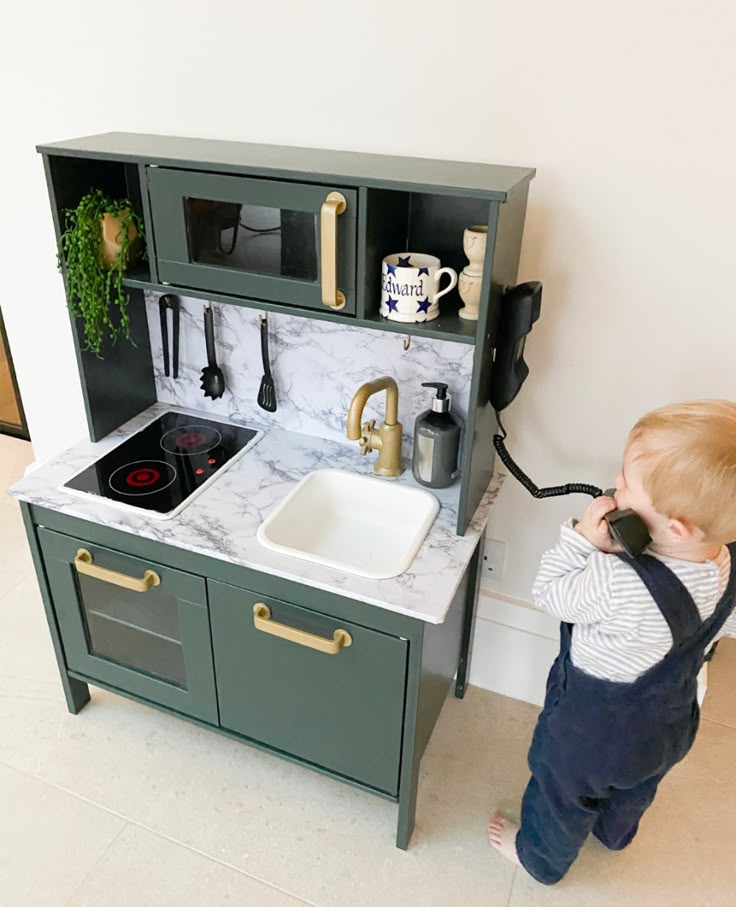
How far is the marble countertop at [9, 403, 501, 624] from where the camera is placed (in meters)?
1.41

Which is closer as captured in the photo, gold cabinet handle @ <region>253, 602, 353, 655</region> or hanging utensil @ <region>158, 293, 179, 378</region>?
gold cabinet handle @ <region>253, 602, 353, 655</region>

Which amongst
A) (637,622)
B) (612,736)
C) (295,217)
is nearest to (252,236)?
(295,217)

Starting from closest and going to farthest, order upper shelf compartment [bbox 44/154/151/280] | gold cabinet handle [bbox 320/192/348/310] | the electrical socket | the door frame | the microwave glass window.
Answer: gold cabinet handle [bbox 320/192/348/310], the microwave glass window, upper shelf compartment [bbox 44/154/151/280], the electrical socket, the door frame

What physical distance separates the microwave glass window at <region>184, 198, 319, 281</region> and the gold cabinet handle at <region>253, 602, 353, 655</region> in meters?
0.67

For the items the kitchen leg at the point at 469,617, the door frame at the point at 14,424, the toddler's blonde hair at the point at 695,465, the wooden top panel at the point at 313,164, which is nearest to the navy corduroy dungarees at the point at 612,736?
the toddler's blonde hair at the point at 695,465

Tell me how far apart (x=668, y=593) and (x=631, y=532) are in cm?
12

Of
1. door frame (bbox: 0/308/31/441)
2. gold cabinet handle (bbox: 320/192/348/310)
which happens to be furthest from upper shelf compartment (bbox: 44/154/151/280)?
door frame (bbox: 0/308/31/441)

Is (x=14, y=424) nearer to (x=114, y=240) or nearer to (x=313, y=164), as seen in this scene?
(x=114, y=240)

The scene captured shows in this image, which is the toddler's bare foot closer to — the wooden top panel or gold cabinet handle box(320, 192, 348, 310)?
gold cabinet handle box(320, 192, 348, 310)

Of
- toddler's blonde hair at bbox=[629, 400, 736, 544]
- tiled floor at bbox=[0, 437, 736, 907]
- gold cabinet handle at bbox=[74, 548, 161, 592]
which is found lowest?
tiled floor at bbox=[0, 437, 736, 907]

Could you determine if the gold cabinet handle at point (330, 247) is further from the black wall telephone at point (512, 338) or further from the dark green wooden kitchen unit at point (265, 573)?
the black wall telephone at point (512, 338)

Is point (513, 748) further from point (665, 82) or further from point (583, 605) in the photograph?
point (665, 82)

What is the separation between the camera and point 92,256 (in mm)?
1569

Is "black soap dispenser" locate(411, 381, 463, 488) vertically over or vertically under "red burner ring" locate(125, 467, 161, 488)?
over
